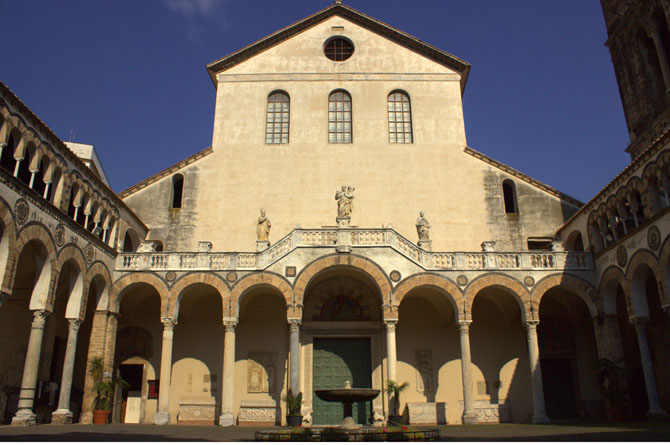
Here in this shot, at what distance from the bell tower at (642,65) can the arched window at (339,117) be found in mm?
12940

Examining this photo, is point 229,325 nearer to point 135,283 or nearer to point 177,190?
point 135,283

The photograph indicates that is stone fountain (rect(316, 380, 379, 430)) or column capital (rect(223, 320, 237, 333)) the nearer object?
stone fountain (rect(316, 380, 379, 430))

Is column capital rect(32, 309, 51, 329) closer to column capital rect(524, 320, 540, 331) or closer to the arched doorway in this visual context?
the arched doorway

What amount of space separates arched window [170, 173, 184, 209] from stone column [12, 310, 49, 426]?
9242mm

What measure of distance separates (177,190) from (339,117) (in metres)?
8.14

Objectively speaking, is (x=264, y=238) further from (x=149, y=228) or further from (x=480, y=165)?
(x=480, y=165)

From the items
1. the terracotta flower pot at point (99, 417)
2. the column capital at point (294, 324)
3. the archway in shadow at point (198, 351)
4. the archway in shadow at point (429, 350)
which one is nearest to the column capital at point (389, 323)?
the archway in shadow at point (429, 350)

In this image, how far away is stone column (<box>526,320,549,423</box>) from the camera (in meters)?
18.1

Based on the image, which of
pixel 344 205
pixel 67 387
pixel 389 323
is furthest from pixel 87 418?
pixel 344 205

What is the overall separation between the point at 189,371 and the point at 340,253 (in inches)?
306

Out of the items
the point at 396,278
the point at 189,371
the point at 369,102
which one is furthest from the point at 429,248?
the point at 189,371

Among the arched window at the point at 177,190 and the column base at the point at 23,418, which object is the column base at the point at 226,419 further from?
the arched window at the point at 177,190

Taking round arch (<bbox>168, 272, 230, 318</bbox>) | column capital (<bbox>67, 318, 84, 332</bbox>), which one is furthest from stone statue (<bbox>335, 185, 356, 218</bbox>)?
column capital (<bbox>67, 318, 84, 332</bbox>)

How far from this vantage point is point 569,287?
19750 millimetres
